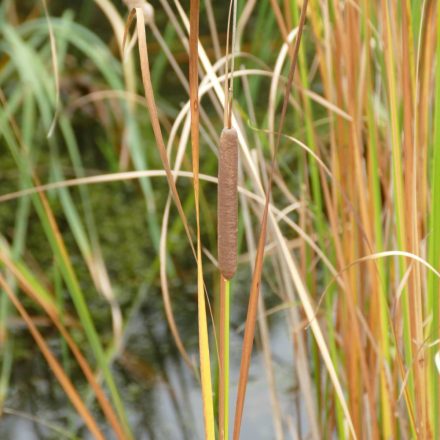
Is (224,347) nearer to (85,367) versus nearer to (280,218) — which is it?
(85,367)

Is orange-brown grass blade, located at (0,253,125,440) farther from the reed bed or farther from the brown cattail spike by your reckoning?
the brown cattail spike

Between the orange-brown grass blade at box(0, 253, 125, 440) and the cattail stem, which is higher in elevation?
the cattail stem

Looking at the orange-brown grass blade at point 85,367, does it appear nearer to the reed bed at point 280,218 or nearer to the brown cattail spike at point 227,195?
the reed bed at point 280,218

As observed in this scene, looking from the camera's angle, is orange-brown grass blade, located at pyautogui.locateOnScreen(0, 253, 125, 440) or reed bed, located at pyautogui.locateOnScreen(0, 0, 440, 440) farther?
orange-brown grass blade, located at pyautogui.locateOnScreen(0, 253, 125, 440)

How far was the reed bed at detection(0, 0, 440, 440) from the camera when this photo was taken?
0.59m

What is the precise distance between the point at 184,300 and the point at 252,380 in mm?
207

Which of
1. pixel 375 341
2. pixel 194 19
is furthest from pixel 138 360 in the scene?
pixel 194 19

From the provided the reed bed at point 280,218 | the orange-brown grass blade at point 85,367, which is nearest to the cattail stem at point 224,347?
the reed bed at point 280,218

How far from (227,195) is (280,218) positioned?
0.51m

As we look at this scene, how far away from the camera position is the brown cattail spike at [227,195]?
464 mm

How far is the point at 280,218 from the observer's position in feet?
3.19

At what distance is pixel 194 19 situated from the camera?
465mm

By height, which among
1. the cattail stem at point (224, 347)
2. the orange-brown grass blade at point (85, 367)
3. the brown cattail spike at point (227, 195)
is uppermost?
the brown cattail spike at point (227, 195)

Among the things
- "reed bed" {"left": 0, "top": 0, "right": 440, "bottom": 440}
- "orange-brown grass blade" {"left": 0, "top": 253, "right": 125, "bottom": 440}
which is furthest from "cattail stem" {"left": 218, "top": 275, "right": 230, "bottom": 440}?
"orange-brown grass blade" {"left": 0, "top": 253, "right": 125, "bottom": 440}
